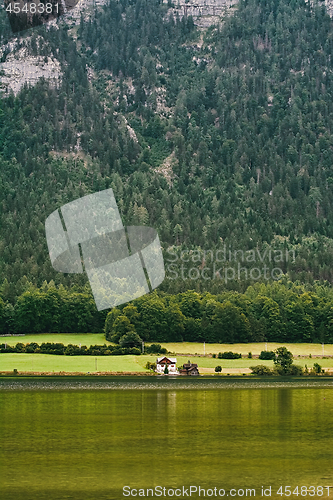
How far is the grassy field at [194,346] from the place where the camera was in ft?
506

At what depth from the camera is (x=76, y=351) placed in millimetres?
144125

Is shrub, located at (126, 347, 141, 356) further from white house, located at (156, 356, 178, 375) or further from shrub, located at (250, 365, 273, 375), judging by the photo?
shrub, located at (250, 365, 273, 375)

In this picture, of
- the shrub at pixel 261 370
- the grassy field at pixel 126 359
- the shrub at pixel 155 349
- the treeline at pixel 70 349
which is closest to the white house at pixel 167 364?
the grassy field at pixel 126 359

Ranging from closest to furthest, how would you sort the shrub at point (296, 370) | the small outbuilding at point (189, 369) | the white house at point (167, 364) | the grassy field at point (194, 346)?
the white house at point (167, 364) < the small outbuilding at point (189, 369) < the shrub at point (296, 370) < the grassy field at point (194, 346)

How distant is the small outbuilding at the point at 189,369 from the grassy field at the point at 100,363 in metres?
2.00

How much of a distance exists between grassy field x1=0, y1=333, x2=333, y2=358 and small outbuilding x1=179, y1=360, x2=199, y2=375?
2025cm

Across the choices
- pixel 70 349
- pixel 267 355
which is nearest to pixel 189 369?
pixel 267 355

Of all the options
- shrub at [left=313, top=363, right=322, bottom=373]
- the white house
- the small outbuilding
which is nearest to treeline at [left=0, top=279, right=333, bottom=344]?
the white house

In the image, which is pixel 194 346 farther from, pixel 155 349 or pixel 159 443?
pixel 159 443

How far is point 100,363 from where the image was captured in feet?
429

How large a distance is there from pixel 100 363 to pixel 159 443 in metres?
76.3

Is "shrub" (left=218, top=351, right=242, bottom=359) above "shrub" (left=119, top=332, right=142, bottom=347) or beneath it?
beneath

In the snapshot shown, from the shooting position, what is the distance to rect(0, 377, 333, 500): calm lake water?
143 feet

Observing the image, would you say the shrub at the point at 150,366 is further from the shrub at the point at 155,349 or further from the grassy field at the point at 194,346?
the grassy field at the point at 194,346
